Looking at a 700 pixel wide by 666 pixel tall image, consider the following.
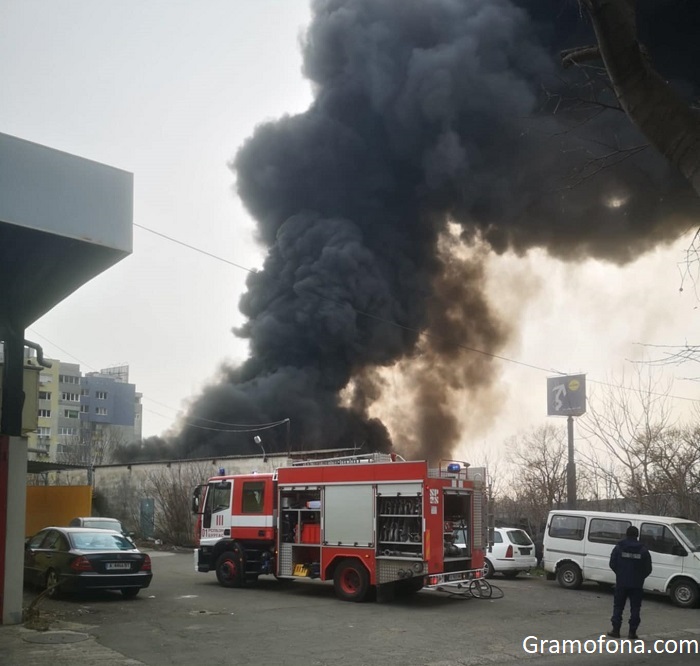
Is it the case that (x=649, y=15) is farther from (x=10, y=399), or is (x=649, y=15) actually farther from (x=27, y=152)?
(x=10, y=399)

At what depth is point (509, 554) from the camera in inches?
731

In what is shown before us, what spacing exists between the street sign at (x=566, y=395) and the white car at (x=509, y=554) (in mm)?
9377

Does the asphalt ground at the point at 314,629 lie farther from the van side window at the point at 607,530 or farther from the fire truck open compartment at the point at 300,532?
the van side window at the point at 607,530

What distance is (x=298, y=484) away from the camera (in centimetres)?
1515

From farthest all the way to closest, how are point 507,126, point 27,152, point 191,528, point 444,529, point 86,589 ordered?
point 507,126 < point 191,528 < point 444,529 < point 86,589 < point 27,152

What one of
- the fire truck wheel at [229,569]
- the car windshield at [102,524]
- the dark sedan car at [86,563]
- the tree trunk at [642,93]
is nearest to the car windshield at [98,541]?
the dark sedan car at [86,563]

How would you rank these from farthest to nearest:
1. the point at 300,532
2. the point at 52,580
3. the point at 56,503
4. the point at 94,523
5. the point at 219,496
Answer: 1. the point at 56,503
2. the point at 94,523
3. the point at 219,496
4. the point at 300,532
5. the point at 52,580

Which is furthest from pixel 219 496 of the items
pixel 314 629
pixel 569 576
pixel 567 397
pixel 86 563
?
pixel 567 397

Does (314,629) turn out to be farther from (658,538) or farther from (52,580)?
(658,538)

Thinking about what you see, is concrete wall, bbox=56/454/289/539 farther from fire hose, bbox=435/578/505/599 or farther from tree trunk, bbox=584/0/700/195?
tree trunk, bbox=584/0/700/195

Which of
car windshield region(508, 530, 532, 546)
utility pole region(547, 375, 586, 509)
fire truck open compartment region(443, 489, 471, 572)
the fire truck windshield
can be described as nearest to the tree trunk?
fire truck open compartment region(443, 489, 471, 572)

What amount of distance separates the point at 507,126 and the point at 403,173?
7600 millimetres

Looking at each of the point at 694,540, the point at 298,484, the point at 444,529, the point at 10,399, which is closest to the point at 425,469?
the point at 444,529

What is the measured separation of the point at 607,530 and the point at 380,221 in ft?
84.8
